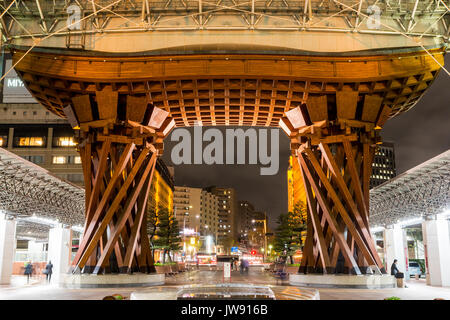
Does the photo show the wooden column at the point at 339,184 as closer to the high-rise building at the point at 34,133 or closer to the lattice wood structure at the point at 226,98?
the lattice wood structure at the point at 226,98

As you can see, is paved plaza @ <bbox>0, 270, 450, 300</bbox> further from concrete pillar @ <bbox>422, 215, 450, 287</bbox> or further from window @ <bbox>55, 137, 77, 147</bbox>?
window @ <bbox>55, 137, 77, 147</bbox>

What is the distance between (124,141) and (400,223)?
27.3 metres

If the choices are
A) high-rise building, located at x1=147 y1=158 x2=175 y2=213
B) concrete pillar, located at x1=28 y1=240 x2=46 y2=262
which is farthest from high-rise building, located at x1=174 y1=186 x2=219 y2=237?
concrete pillar, located at x1=28 y1=240 x2=46 y2=262

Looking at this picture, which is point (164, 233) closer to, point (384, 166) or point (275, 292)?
point (275, 292)

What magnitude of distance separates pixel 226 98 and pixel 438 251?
18.9 metres

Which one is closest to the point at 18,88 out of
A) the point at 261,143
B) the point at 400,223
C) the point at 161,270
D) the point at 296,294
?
the point at 161,270

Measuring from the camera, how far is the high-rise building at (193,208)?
556ft

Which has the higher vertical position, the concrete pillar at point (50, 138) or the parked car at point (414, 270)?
the concrete pillar at point (50, 138)

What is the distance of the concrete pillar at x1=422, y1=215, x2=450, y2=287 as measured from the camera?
31906 millimetres

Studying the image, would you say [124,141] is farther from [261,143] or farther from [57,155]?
[57,155]

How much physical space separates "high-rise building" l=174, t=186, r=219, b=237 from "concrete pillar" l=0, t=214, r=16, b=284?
13118 centimetres

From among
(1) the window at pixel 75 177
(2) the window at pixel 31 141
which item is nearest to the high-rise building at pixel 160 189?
(1) the window at pixel 75 177

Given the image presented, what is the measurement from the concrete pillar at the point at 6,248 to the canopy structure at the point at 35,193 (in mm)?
921
